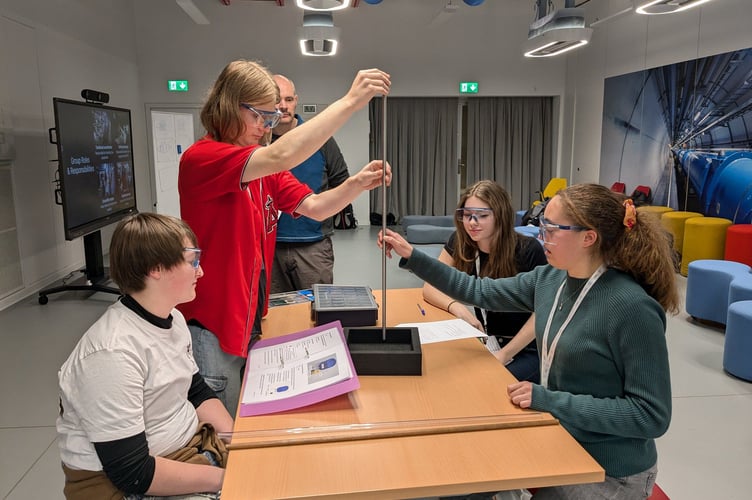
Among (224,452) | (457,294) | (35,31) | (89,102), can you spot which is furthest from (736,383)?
(35,31)

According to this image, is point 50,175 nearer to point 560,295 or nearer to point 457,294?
point 457,294

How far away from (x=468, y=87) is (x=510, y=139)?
1.24 meters

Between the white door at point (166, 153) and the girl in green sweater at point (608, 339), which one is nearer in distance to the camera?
the girl in green sweater at point (608, 339)

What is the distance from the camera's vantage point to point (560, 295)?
5.41 ft

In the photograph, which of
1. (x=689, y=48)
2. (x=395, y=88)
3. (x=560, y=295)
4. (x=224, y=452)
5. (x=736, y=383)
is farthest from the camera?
(x=395, y=88)

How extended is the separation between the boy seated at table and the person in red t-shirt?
113 mm

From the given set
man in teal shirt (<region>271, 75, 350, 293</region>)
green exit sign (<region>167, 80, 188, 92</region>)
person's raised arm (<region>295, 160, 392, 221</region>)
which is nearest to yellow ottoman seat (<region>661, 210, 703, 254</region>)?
man in teal shirt (<region>271, 75, 350, 293</region>)

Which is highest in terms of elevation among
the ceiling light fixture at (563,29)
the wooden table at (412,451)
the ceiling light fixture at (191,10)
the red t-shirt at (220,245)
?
the ceiling light fixture at (191,10)

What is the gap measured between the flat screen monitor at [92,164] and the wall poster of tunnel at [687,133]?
21.1 feet

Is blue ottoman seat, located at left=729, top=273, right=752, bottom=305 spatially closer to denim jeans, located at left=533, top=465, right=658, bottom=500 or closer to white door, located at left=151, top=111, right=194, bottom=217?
denim jeans, located at left=533, top=465, right=658, bottom=500

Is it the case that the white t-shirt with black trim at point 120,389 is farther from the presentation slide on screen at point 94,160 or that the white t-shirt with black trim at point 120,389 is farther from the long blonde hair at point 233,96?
the presentation slide on screen at point 94,160

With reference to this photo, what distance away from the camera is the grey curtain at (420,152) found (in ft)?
31.8

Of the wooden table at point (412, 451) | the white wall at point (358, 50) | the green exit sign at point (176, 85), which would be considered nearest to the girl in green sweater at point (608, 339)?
the wooden table at point (412, 451)

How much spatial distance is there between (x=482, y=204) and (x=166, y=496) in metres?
1.65
